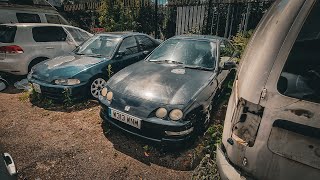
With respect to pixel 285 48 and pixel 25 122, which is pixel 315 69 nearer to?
pixel 285 48

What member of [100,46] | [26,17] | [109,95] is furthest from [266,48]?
[26,17]

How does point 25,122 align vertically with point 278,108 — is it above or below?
below

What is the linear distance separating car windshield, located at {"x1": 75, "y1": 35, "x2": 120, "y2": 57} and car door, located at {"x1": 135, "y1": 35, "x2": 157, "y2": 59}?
825 mm

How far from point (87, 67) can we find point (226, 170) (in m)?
4.09

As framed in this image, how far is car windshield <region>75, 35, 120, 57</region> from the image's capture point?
5855 mm

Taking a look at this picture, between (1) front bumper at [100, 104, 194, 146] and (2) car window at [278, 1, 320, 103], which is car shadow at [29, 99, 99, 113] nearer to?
(1) front bumper at [100, 104, 194, 146]

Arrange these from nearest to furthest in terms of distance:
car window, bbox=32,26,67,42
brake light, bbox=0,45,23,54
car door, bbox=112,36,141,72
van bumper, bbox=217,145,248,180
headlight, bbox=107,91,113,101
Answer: van bumper, bbox=217,145,248,180 < headlight, bbox=107,91,113,101 < car door, bbox=112,36,141,72 < brake light, bbox=0,45,23,54 < car window, bbox=32,26,67,42

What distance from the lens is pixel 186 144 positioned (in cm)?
342

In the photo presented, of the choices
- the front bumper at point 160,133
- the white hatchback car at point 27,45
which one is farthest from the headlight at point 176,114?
the white hatchback car at point 27,45

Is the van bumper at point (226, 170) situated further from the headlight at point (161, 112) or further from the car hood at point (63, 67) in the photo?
the car hood at point (63, 67)

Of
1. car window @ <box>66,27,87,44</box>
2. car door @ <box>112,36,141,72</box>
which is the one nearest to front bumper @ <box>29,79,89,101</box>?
car door @ <box>112,36,141,72</box>

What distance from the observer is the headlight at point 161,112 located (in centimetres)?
329

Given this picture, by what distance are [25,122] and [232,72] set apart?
461 cm

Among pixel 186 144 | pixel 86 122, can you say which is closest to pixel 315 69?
pixel 186 144
